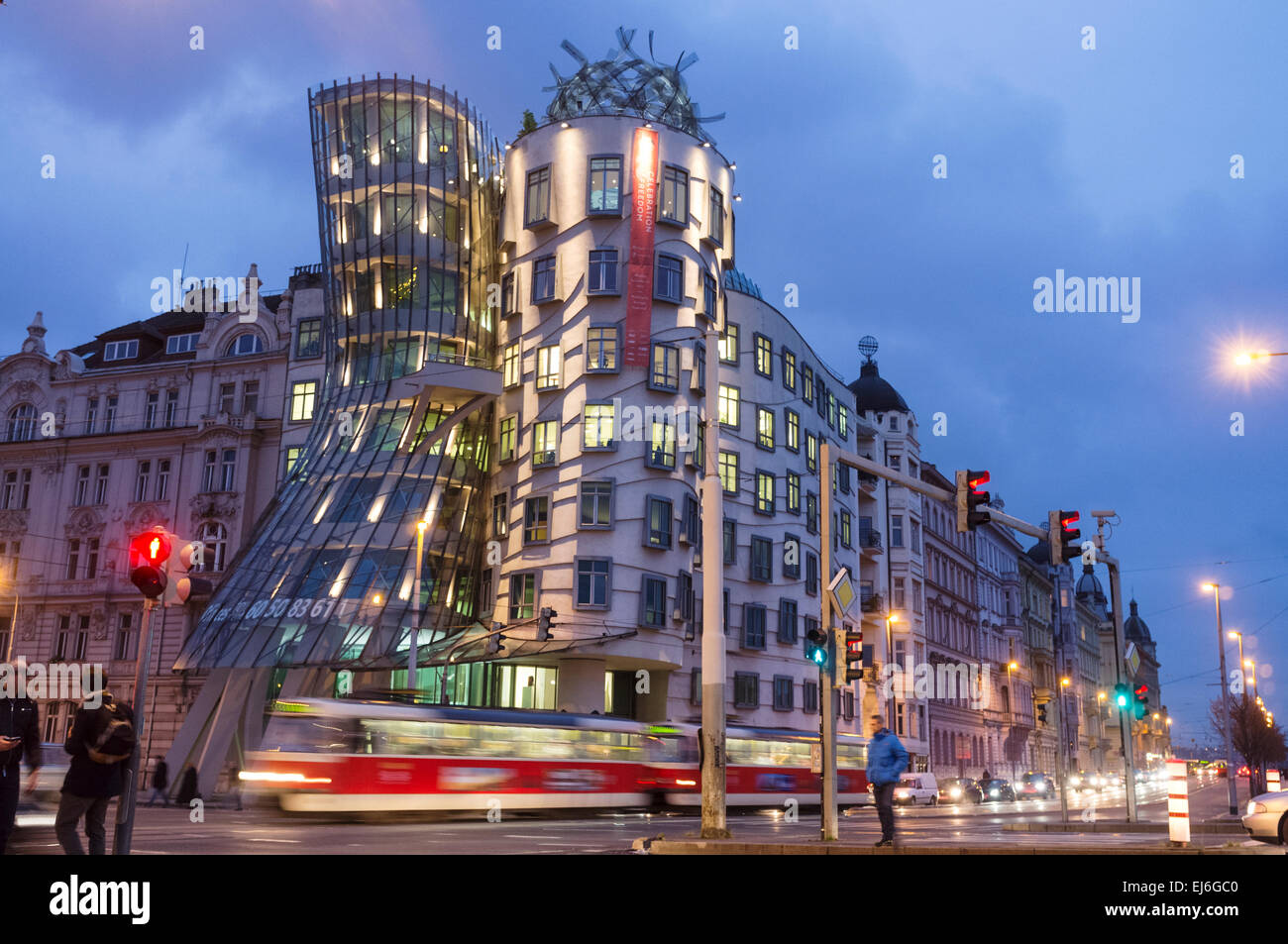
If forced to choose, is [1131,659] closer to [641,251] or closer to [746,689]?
[746,689]

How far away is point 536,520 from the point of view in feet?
161

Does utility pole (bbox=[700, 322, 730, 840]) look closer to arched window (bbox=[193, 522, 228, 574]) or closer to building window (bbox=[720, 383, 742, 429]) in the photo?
building window (bbox=[720, 383, 742, 429])

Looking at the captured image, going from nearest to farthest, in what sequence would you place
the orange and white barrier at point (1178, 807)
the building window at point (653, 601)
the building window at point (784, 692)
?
the orange and white barrier at point (1178, 807) → the building window at point (653, 601) → the building window at point (784, 692)

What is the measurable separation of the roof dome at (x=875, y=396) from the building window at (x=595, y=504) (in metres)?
33.6

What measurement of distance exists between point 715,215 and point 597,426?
38.7 ft

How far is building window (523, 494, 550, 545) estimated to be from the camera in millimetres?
48531

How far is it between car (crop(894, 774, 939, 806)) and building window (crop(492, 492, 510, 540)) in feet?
Result: 68.2

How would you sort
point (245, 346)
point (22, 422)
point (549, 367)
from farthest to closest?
point (22, 422) → point (245, 346) → point (549, 367)

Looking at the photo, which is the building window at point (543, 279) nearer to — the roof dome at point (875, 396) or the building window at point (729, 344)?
the building window at point (729, 344)

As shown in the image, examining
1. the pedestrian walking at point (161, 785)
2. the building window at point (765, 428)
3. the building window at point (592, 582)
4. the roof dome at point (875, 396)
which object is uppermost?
the roof dome at point (875, 396)

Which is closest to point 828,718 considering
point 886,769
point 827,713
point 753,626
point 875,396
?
point 827,713

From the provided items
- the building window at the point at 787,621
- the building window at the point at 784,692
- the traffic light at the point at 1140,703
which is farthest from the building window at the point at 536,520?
the traffic light at the point at 1140,703

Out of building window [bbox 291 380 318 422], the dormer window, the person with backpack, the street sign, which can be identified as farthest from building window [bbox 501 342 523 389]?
the person with backpack

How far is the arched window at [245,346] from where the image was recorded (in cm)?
6153
